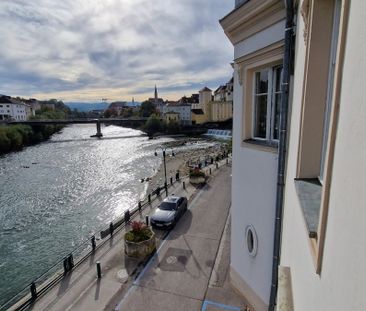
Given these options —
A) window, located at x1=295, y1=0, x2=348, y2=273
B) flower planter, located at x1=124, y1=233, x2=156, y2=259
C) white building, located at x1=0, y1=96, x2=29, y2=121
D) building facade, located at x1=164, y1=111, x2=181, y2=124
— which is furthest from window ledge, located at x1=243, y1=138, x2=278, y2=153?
white building, located at x1=0, y1=96, x2=29, y2=121

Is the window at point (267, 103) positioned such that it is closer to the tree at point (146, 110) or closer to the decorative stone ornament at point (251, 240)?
the decorative stone ornament at point (251, 240)

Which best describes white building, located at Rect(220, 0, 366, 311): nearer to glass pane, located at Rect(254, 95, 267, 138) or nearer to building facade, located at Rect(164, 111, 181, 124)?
glass pane, located at Rect(254, 95, 267, 138)

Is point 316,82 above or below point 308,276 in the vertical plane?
above

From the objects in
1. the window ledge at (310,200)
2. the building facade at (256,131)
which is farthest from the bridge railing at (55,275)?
the window ledge at (310,200)

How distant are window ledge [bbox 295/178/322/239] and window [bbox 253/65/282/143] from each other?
2.28m

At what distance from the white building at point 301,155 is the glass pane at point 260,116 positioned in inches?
0.8

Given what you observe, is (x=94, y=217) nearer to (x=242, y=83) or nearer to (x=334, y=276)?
(x=242, y=83)

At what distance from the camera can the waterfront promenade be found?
935 centimetres

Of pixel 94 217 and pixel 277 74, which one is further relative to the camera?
pixel 94 217

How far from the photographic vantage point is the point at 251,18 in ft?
16.6

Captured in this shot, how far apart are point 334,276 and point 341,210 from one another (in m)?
0.43

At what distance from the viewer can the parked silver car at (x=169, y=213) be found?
49.6 ft

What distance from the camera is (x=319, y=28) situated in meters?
2.68

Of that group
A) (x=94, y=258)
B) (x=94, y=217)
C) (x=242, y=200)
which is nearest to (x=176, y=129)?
(x=94, y=217)
